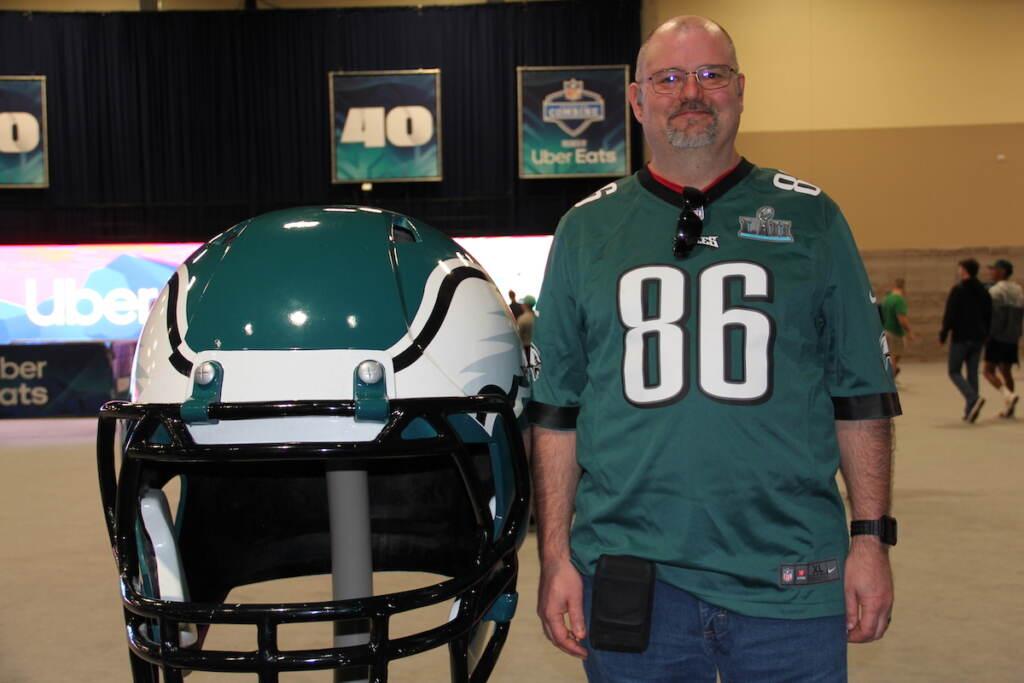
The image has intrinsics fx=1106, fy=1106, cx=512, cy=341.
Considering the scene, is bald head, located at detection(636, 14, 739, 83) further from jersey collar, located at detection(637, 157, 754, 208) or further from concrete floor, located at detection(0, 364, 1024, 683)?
concrete floor, located at detection(0, 364, 1024, 683)

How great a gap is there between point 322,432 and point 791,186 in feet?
2.72

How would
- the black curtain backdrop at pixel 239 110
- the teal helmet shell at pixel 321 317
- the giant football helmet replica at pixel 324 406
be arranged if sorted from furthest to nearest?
the black curtain backdrop at pixel 239 110 → the teal helmet shell at pixel 321 317 → the giant football helmet replica at pixel 324 406

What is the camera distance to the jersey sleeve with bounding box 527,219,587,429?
5.85 ft

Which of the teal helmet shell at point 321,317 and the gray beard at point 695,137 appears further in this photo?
the gray beard at point 695,137

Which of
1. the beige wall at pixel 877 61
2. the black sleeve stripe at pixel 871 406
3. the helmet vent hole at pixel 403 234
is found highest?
the beige wall at pixel 877 61

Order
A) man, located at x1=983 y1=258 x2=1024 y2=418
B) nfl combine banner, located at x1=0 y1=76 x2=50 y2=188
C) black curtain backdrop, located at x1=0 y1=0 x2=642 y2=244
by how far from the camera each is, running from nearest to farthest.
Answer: man, located at x1=983 y1=258 x2=1024 y2=418 < nfl combine banner, located at x1=0 y1=76 x2=50 y2=188 < black curtain backdrop, located at x1=0 y1=0 x2=642 y2=244

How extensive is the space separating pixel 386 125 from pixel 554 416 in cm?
1470

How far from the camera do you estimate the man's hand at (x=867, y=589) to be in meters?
1.66

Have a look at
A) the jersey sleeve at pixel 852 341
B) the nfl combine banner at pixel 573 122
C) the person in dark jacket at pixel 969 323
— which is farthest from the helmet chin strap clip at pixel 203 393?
the nfl combine banner at pixel 573 122

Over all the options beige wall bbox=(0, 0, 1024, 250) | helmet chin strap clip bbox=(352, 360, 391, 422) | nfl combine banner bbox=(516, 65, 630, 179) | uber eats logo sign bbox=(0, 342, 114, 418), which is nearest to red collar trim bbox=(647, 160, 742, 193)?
helmet chin strap clip bbox=(352, 360, 391, 422)

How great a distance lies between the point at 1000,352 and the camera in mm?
10328

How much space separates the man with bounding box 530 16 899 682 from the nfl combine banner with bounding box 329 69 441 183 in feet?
47.8

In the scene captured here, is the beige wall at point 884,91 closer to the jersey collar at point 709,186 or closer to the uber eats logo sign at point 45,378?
the uber eats logo sign at point 45,378

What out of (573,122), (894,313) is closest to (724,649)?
(894,313)
